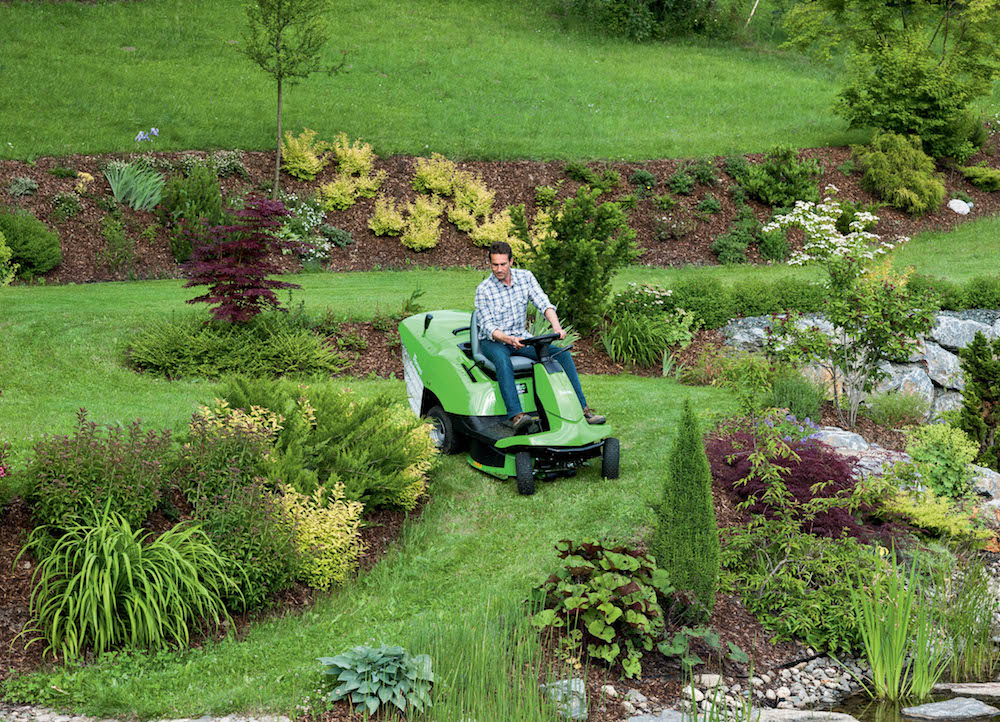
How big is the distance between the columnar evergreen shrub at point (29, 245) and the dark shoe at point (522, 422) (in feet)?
30.0

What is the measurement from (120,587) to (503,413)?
312 centimetres

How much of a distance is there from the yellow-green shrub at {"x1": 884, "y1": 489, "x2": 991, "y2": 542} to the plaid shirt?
2835mm

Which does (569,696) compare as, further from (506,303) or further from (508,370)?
(506,303)

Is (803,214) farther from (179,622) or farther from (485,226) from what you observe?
(179,622)

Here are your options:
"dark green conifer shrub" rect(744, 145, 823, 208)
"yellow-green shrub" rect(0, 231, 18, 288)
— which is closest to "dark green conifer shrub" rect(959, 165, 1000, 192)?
"dark green conifer shrub" rect(744, 145, 823, 208)

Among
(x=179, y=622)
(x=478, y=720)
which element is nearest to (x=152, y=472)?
(x=179, y=622)

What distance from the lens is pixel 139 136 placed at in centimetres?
1705

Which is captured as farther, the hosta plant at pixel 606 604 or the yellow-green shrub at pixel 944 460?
the yellow-green shrub at pixel 944 460

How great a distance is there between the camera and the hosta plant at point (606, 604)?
5273 millimetres

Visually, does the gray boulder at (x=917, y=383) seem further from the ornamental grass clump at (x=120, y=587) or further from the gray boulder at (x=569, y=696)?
the ornamental grass clump at (x=120, y=587)

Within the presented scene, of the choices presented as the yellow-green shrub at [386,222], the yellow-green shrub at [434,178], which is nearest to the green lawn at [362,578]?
the yellow-green shrub at [386,222]

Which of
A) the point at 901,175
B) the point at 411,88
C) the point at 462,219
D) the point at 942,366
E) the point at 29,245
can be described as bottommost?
the point at 942,366

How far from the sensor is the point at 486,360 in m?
7.54

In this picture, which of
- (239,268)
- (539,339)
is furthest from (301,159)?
(539,339)
